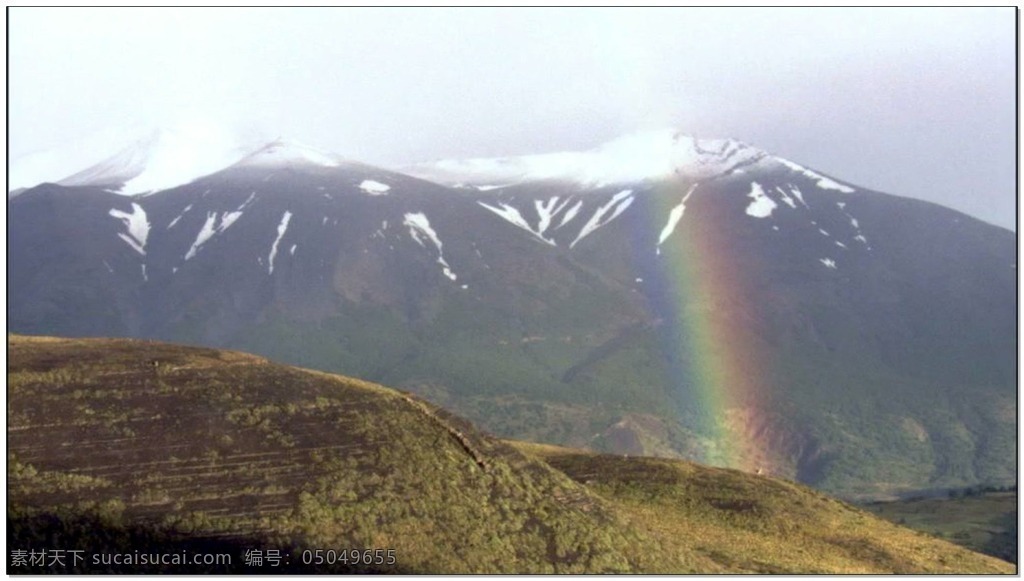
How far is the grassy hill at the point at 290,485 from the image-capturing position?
3691 cm

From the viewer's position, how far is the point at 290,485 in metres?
38.6

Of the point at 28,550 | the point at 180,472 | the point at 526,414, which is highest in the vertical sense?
the point at 180,472

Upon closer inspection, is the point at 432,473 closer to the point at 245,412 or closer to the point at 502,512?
the point at 502,512

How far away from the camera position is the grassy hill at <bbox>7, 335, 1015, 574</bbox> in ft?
121

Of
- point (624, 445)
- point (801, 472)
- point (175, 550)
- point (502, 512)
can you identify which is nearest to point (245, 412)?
point (175, 550)

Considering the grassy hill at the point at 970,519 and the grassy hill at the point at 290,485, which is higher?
the grassy hill at the point at 290,485

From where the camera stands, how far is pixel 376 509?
126 ft

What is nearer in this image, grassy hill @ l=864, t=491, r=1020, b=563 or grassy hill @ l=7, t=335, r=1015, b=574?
grassy hill @ l=7, t=335, r=1015, b=574

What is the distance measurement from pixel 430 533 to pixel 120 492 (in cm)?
865

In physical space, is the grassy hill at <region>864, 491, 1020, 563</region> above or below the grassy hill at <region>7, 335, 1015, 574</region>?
below

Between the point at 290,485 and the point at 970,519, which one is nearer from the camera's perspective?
the point at 290,485

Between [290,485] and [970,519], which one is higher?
[290,485]

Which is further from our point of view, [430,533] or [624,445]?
[624,445]

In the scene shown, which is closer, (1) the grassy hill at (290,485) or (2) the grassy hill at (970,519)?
(1) the grassy hill at (290,485)
